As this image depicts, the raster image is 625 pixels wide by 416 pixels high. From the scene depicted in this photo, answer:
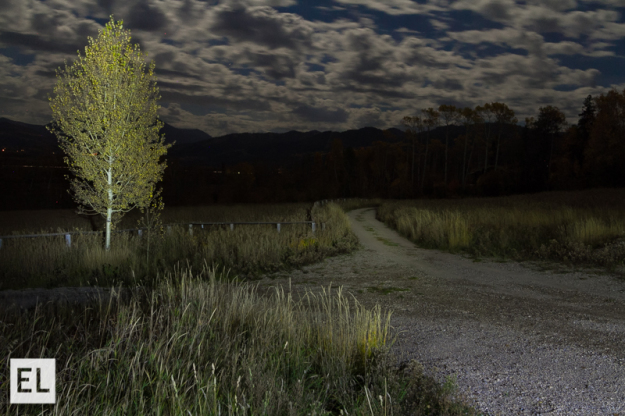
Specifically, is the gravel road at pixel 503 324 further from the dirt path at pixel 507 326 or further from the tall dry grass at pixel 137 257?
the tall dry grass at pixel 137 257

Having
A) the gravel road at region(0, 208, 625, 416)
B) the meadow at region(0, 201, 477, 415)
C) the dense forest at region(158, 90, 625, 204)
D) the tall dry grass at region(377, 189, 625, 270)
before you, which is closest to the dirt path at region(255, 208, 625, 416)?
the gravel road at region(0, 208, 625, 416)

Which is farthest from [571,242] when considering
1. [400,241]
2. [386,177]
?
[386,177]

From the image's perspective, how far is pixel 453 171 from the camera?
277ft

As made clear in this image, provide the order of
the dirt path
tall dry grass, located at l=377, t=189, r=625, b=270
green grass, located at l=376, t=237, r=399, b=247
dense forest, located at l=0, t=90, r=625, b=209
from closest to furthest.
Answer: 1. the dirt path
2. tall dry grass, located at l=377, t=189, r=625, b=270
3. green grass, located at l=376, t=237, r=399, b=247
4. dense forest, located at l=0, t=90, r=625, b=209

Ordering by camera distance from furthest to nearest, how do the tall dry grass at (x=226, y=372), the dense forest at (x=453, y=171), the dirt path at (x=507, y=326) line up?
the dense forest at (x=453, y=171)
the dirt path at (x=507, y=326)
the tall dry grass at (x=226, y=372)

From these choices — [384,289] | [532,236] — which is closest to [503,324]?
[384,289]

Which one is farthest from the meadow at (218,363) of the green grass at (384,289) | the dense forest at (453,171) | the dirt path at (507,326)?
the dense forest at (453,171)

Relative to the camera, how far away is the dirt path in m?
3.86

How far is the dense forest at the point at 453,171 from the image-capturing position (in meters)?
49.8

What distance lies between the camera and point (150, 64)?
41.4 feet

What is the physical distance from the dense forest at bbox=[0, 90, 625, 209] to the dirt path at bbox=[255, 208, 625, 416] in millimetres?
45987

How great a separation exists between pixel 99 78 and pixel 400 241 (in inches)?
493

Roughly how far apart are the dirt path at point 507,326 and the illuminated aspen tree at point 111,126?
19.7ft

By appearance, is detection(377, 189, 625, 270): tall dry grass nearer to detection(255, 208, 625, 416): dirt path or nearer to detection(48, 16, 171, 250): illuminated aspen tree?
detection(255, 208, 625, 416): dirt path
